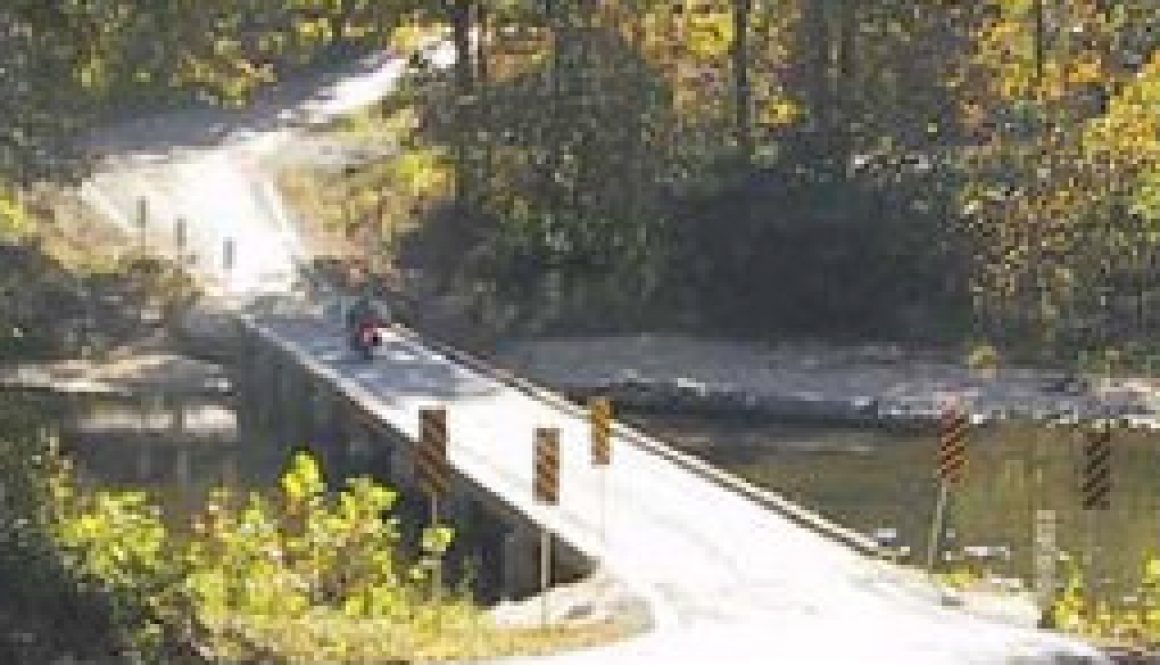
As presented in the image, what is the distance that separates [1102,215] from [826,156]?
7202mm

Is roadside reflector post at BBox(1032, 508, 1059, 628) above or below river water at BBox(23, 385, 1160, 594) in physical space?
above

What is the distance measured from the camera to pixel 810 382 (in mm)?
46500

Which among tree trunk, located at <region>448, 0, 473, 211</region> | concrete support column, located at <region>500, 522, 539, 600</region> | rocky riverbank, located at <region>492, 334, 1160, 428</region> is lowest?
rocky riverbank, located at <region>492, 334, 1160, 428</region>

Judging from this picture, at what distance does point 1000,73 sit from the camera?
5584 centimetres

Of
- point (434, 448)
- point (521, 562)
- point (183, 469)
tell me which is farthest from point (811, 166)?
point (434, 448)

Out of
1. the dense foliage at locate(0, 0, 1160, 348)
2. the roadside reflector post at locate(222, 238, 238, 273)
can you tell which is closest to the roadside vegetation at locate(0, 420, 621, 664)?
the dense foliage at locate(0, 0, 1160, 348)

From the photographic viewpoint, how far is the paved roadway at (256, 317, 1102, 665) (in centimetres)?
1831

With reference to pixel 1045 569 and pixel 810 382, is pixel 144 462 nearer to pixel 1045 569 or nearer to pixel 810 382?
pixel 810 382

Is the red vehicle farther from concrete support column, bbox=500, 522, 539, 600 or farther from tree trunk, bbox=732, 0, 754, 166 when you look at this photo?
tree trunk, bbox=732, 0, 754, 166

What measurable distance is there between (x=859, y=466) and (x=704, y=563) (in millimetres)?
15020

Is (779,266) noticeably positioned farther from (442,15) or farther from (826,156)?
(442,15)

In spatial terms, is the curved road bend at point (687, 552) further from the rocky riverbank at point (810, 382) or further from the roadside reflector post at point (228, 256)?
the rocky riverbank at point (810, 382)

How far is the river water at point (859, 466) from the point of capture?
104 feet

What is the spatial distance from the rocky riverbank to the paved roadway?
814 centimetres
